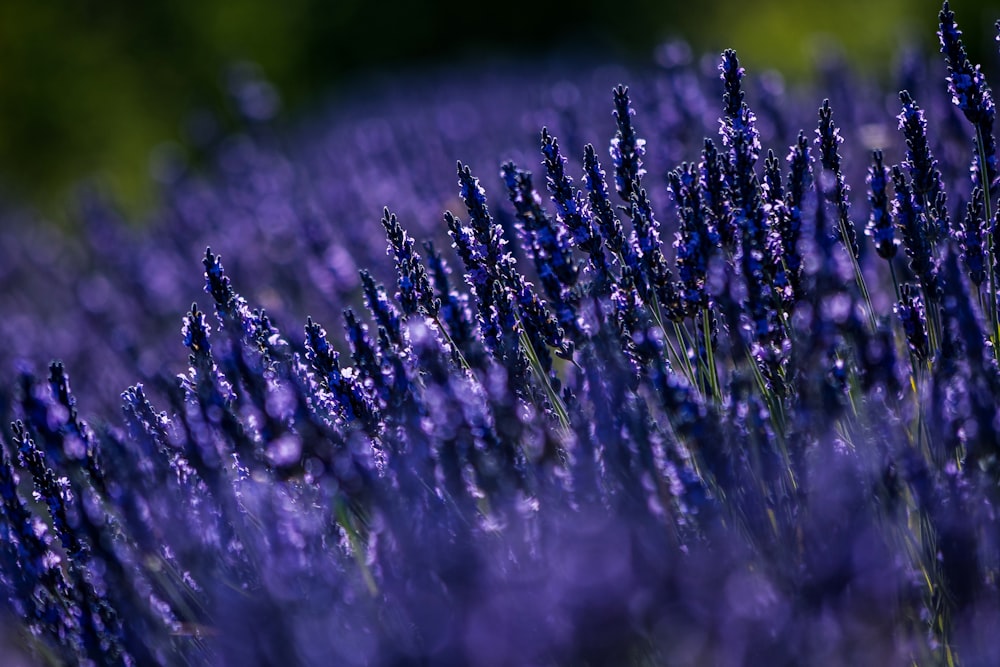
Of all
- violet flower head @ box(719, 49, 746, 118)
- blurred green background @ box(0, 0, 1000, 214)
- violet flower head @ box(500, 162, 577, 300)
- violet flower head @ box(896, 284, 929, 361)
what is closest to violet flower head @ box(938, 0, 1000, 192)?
violet flower head @ box(896, 284, 929, 361)

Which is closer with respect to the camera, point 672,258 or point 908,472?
point 908,472

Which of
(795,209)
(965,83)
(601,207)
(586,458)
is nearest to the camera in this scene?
(586,458)

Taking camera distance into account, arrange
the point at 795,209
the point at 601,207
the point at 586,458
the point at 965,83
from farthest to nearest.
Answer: the point at 601,207 < the point at 965,83 < the point at 795,209 < the point at 586,458

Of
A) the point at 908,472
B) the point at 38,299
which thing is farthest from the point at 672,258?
the point at 38,299

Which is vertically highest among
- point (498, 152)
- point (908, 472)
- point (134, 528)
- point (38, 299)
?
point (38, 299)

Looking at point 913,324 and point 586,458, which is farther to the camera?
point 913,324

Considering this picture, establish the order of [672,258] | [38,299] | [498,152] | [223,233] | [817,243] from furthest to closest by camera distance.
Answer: [38,299], [223,233], [498,152], [672,258], [817,243]

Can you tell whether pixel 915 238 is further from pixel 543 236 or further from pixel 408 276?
pixel 408 276

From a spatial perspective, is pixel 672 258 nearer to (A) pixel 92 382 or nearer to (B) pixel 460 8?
(A) pixel 92 382

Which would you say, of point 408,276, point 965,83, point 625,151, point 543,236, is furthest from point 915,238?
point 408,276
